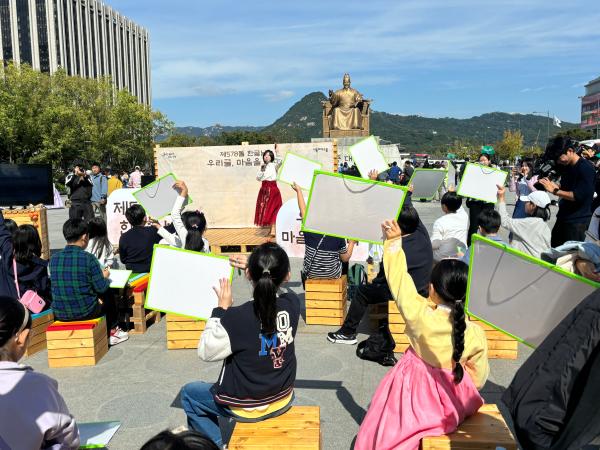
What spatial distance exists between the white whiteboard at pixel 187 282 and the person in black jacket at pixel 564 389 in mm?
2391

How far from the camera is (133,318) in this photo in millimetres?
5715

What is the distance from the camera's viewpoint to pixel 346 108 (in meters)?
26.1

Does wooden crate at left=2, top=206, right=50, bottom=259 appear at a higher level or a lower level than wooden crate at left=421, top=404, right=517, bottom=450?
higher

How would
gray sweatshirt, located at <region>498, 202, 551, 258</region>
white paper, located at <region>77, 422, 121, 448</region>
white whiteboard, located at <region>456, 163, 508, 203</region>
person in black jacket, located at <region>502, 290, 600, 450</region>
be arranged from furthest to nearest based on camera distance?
white whiteboard, located at <region>456, 163, 508, 203</region> → gray sweatshirt, located at <region>498, 202, 551, 258</region> → white paper, located at <region>77, 422, 121, 448</region> → person in black jacket, located at <region>502, 290, 600, 450</region>

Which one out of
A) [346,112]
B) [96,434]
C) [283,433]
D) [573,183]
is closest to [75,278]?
[96,434]

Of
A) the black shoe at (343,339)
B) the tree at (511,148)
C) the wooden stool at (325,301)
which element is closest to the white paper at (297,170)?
the wooden stool at (325,301)

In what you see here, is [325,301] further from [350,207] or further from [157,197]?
[157,197]

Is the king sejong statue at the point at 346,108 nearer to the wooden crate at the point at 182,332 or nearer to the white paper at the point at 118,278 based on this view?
the white paper at the point at 118,278

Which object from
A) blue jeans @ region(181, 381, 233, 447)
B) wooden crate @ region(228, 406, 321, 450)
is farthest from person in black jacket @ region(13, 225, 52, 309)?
wooden crate @ region(228, 406, 321, 450)

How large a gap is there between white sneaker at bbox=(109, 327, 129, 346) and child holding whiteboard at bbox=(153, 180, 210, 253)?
115cm

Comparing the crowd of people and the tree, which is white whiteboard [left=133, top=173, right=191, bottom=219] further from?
the tree

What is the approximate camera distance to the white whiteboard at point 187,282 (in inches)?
148

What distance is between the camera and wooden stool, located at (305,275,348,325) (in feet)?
18.4

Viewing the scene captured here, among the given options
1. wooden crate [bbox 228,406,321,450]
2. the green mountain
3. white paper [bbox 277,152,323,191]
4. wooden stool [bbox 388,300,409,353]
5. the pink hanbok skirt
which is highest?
the green mountain
